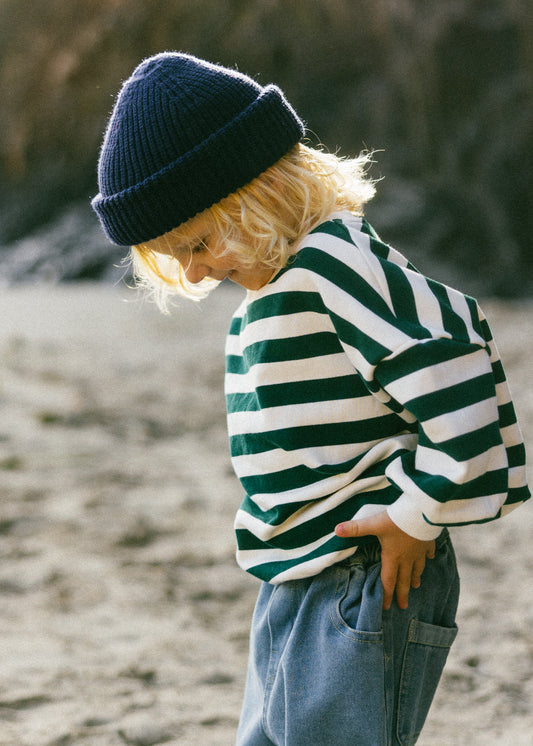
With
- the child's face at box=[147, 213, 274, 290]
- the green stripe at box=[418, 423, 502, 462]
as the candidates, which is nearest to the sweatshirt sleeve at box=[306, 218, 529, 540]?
the green stripe at box=[418, 423, 502, 462]

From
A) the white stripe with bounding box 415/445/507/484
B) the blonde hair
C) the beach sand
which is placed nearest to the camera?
the white stripe with bounding box 415/445/507/484

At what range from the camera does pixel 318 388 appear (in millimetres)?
915

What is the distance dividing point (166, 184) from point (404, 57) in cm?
754

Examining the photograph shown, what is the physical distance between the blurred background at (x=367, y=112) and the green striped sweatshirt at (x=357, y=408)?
19.8ft

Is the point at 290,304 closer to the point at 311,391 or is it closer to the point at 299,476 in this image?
the point at 311,391

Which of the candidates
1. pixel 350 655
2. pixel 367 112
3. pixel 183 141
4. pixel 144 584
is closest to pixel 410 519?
pixel 350 655

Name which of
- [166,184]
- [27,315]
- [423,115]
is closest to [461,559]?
[166,184]

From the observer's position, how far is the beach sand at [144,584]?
1.56m

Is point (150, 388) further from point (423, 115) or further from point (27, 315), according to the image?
point (423, 115)

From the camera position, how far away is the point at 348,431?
92cm

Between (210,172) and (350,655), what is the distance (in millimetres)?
568

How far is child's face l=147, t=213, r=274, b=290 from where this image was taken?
944 mm

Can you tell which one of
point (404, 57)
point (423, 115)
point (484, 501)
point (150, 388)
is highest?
point (404, 57)

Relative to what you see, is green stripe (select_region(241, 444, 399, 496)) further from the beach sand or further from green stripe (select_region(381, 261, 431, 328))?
the beach sand
